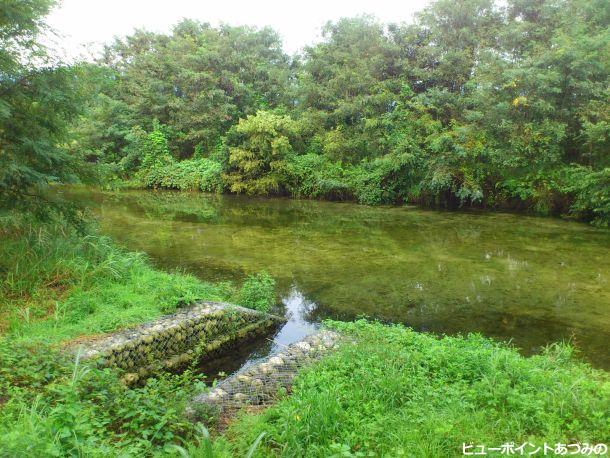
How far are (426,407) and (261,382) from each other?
1605mm

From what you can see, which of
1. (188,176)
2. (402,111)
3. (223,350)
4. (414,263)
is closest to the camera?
(223,350)

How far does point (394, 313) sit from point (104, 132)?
24102 millimetres

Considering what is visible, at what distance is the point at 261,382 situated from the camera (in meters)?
3.91

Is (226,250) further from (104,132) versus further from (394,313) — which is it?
(104,132)

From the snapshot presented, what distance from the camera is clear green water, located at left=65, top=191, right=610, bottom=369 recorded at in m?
5.93

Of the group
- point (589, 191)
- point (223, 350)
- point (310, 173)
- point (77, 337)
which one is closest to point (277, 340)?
point (223, 350)

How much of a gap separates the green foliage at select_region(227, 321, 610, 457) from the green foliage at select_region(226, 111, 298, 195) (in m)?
16.0

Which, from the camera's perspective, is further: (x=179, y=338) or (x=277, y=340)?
(x=277, y=340)

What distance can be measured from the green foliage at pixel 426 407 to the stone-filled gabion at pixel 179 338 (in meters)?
1.75

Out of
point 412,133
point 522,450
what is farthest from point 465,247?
point 522,450

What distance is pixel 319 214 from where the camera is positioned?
15.3 m

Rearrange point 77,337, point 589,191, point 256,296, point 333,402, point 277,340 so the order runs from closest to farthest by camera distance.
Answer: point 333,402, point 77,337, point 277,340, point 256,296, point 589,191

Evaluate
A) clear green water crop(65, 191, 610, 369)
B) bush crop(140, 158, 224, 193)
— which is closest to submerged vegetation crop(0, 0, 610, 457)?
bush crop(140, 158, 224, 193)

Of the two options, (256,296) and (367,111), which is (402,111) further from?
(256,296)
